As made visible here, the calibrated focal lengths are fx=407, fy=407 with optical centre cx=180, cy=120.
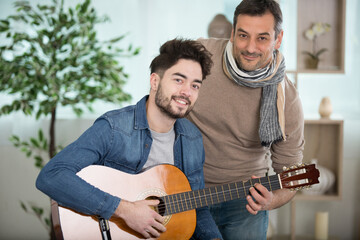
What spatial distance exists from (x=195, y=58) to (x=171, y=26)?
1709mm

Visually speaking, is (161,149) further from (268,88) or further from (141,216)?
(268,88)

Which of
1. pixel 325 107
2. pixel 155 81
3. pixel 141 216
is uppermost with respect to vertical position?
pixel 155 81

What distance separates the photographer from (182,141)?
1.47m

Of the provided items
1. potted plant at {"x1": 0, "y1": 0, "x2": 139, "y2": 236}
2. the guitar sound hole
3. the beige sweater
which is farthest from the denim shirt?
potted plant at {"x1": 0, "y1": 0, "x2": 139, "y2": 236}

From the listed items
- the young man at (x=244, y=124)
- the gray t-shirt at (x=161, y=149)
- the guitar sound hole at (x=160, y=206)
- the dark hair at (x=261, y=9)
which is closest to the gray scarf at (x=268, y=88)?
the young man at (x=244, y=124)

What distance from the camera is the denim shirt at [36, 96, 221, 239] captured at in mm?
1231

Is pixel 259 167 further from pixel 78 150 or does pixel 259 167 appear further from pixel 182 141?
pixel 78 150

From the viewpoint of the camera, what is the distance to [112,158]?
4.46 ft

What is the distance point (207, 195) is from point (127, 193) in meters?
0.28

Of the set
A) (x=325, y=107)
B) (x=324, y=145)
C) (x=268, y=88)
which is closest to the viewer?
(x=268, y=88)

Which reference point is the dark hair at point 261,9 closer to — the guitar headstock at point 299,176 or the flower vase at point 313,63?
the guitar headstock at point 299,176

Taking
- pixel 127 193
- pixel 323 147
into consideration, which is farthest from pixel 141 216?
pixel 323 147

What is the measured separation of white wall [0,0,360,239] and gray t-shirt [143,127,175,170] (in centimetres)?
164

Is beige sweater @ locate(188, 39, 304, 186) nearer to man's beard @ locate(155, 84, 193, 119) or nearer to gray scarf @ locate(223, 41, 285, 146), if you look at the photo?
gray scarf @ locate(223, 41, 285, 146)
